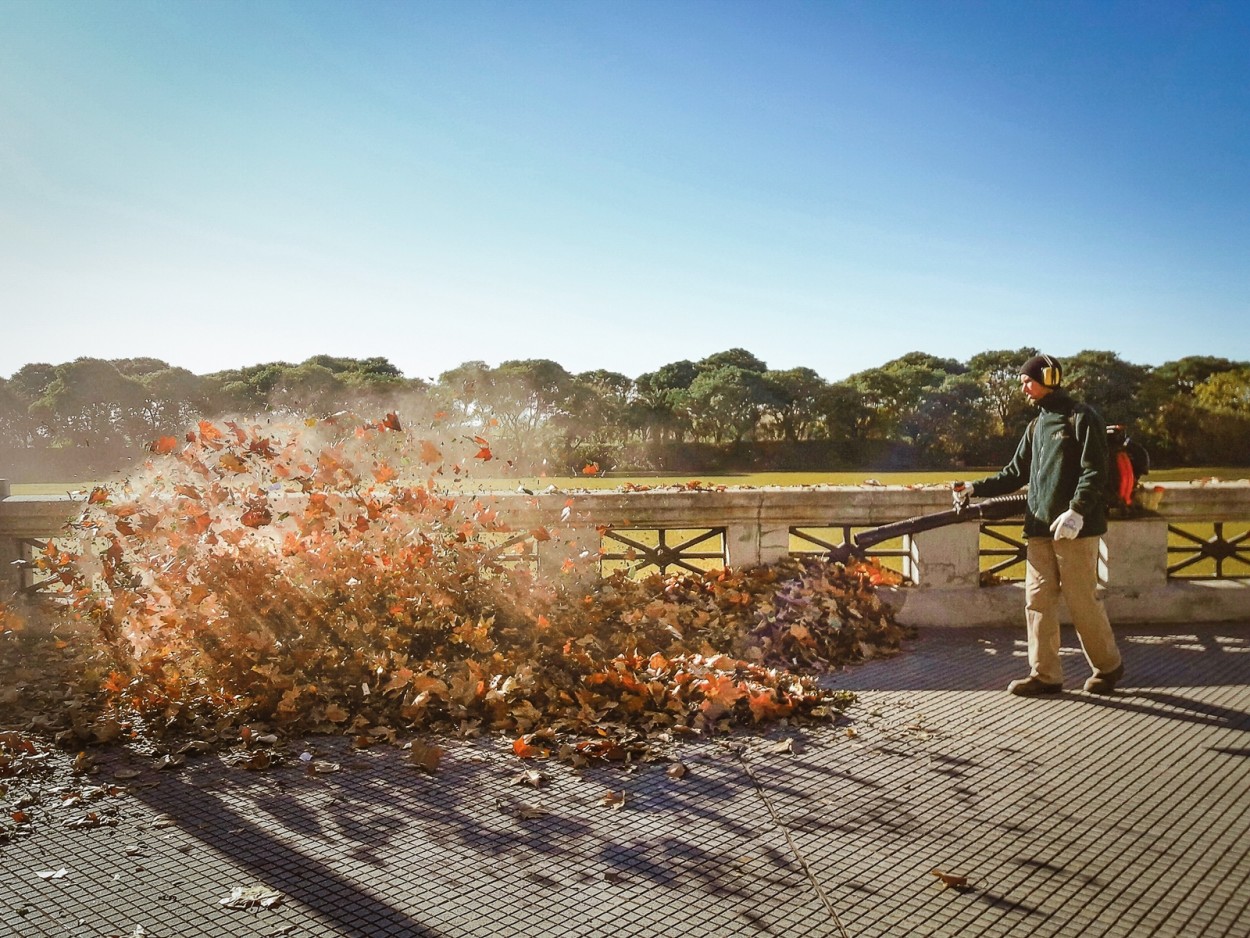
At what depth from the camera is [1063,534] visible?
18.7 ft

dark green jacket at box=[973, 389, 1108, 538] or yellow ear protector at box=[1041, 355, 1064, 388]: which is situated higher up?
yellow ear protector at box=[1041, 355, 1064, 388]

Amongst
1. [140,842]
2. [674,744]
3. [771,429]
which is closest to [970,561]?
[674,744]

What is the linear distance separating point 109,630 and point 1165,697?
276 inches

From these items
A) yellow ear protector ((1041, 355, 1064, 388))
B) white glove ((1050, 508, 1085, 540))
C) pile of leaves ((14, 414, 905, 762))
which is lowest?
pile of leaves ((14, 414, 905, 762))

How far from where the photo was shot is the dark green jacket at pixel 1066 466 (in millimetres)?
5805

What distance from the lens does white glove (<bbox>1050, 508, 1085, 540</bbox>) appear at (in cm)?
566

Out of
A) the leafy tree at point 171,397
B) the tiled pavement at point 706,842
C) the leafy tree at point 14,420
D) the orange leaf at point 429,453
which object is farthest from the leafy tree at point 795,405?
the tiled pavement at point 706,842

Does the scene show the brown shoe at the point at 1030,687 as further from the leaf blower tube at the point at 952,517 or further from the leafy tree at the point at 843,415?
the leafy tree at the point at 843,415

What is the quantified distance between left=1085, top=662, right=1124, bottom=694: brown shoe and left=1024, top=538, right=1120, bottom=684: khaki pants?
0.03 meters

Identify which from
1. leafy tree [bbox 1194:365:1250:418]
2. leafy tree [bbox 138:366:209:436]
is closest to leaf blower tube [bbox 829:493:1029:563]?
leafy tree [bbox 1194:365:1250:418]

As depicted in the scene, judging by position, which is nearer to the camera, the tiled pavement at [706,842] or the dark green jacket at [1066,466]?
the tiled pavement at [706,842]

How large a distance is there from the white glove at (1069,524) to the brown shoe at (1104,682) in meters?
0.94

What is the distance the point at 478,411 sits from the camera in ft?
27.3

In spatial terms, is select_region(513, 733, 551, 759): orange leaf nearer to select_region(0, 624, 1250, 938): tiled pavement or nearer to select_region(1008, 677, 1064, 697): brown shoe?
select_region(0, 624, 1250, 938): tiled pavement
